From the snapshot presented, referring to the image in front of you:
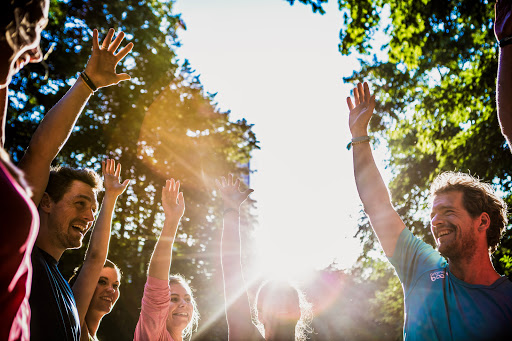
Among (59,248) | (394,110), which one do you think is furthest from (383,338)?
(59,248)

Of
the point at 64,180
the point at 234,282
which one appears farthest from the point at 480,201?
the point at 64,180

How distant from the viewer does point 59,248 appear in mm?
2264

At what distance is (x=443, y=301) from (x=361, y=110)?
150 centimetres

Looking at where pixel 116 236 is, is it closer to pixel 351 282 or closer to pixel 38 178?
pixel 38 178

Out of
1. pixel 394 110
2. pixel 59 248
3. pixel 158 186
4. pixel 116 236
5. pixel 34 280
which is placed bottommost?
pixel 34 280

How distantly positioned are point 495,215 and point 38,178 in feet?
Answer: 10.4

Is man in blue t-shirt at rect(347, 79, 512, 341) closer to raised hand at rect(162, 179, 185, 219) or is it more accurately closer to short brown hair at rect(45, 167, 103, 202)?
raised hand at rect(162, 179, 185, 219)

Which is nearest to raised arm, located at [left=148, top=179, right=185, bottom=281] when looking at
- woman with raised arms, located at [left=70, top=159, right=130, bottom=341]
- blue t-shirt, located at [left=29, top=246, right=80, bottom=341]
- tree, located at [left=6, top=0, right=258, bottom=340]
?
woman with raised arms, located at [left=70, top=159, right=130, bottom=341]

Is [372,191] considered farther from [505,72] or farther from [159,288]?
[159,288]

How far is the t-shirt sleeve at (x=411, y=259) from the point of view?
242 cm

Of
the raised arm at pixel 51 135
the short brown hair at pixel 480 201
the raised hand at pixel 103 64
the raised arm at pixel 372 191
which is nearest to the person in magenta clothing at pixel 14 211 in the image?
the raised arm at pixel 51 135

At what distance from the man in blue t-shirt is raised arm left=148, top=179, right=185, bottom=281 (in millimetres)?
1711

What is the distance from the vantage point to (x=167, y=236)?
3160 mm

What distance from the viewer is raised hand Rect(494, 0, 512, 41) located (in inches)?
62.6
